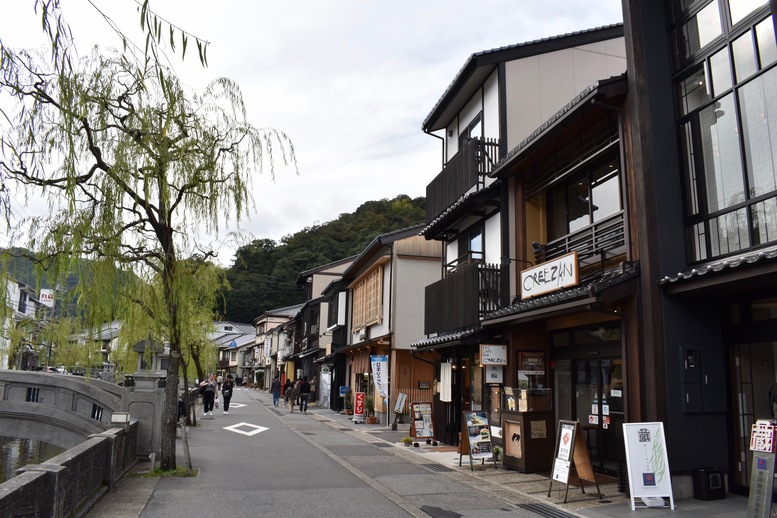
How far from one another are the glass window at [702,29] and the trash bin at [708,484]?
6.74 meters

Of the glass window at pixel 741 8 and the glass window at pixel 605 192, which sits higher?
the glass window at pixel 741 8

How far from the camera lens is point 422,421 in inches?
653

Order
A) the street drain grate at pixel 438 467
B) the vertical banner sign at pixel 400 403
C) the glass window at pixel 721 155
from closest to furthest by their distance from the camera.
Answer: the glass window at pixel 721 155, the street drain grate at pixel 438 467, the vertical banner sign at pixel 400 403

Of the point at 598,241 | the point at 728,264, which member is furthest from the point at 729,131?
the point at 598,241

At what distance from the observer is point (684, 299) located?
9.20 meters

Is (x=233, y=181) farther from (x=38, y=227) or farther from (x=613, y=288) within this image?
(x=613, y=288)

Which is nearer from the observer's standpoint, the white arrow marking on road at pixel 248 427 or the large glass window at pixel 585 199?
the large glass window at pixel 585 199

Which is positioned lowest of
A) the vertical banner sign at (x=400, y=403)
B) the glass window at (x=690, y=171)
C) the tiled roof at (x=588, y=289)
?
the vertical banner sign at (x=400, y=403)

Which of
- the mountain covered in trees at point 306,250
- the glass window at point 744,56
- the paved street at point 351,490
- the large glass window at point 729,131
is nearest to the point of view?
the large glass window at point 729,131

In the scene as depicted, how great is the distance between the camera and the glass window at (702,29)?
958 centimetres

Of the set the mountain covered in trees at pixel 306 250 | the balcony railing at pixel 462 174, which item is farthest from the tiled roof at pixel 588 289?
the mountain covered in trees at pixel 306 250

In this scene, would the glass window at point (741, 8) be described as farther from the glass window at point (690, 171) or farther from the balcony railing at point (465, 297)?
the balcony railing at point (465, 297)

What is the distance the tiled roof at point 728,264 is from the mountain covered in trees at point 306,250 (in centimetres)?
4491

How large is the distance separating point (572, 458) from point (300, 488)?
4.70m
